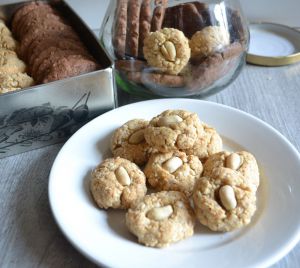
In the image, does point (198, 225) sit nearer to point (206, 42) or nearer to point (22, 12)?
point (206, 42)

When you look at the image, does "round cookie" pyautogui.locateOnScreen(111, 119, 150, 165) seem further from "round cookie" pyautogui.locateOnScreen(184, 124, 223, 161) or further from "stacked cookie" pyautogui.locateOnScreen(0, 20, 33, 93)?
"stacked cookie" pyautogui.locateOnScreen(0, 20, 33, 93)

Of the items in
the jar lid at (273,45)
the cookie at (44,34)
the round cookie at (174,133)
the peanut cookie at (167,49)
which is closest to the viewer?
the round cookie at (174,133)

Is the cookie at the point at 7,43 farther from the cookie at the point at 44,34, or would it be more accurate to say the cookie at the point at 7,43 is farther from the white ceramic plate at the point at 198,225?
the white ceramic plate at the point at 198,225

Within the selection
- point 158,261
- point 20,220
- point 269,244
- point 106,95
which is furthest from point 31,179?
point 269,244

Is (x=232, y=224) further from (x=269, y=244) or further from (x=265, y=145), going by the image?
(x=265, y=145)

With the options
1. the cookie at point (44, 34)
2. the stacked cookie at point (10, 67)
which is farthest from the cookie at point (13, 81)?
the cookie at point (44, 34)

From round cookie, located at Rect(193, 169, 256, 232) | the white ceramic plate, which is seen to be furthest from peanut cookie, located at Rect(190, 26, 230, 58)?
A: round cookie, located at Rect(193, 169, 256, 232)

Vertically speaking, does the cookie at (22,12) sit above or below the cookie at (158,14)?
below
